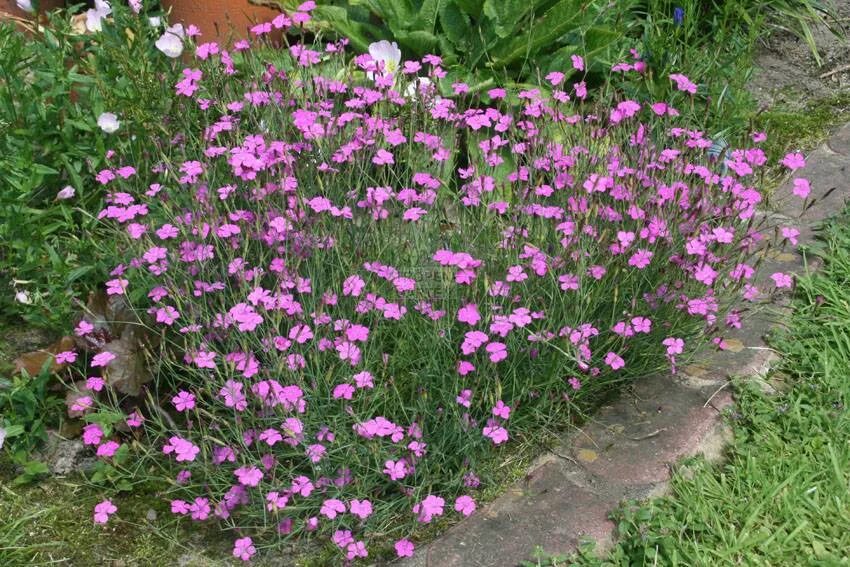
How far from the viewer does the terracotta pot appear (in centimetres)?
376

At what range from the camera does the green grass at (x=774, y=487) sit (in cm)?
236

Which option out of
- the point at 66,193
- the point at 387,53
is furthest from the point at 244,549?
the point at 387,53

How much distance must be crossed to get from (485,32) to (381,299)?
173 cm

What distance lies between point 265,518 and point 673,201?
56.9 inches

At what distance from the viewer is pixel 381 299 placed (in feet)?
8.00

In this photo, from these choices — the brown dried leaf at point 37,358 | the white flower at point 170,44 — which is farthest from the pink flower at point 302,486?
the white flower at point 170,44

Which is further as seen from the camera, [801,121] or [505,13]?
[801,121]

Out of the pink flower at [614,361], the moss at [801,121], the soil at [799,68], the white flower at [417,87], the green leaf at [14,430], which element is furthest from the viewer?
the soil at [799,68]

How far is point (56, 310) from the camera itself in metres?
2.89

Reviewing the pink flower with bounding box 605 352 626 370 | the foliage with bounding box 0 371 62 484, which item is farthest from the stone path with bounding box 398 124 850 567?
the foliage with bounding box 0 371 62 484

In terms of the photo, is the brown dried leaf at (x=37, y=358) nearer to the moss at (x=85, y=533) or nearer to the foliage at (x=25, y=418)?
the foliage at (x=25, y=418)

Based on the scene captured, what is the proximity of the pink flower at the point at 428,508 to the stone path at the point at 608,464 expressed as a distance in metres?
0.08

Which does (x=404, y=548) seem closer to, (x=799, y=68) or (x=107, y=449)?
(x=107, y=449)

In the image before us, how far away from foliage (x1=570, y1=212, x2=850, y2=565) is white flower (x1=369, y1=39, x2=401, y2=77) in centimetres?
169
